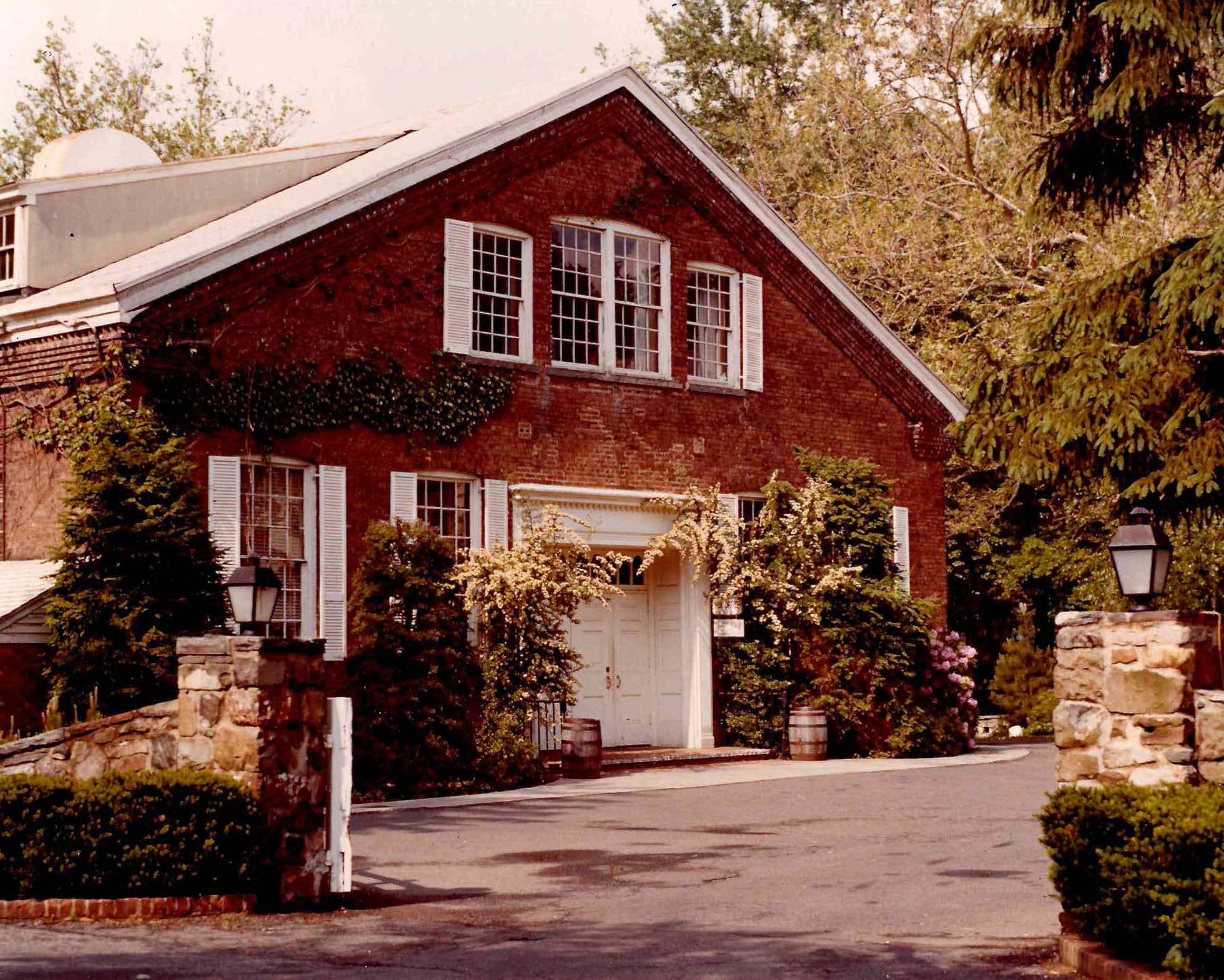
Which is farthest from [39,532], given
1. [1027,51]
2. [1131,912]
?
[1131,912]

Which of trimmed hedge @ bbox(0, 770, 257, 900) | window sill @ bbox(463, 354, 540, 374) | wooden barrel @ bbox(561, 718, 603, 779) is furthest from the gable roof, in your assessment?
trimmed hedge @ bbox(0, 770, 257, 900)

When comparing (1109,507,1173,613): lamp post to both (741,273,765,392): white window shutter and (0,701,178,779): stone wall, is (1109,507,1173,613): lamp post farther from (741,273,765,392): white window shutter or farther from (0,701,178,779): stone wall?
(741,273,765,392): white window shutter

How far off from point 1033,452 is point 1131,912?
316 inches

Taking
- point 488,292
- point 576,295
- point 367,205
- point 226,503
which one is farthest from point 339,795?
point 576,295

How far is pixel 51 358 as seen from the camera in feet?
59.3

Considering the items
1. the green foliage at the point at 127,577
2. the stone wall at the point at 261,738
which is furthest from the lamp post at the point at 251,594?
the green foliage at the point at 127,577

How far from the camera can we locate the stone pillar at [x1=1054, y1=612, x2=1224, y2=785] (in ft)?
30.0

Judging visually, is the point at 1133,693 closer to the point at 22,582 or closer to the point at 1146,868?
the point at 1146,868

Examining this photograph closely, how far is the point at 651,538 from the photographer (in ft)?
72.8

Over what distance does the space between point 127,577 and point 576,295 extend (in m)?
7.72

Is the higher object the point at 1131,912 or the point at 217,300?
the point at 217,300

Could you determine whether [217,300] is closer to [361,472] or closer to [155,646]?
[361,472]

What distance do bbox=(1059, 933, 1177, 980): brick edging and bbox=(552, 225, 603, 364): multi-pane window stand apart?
45.4ft

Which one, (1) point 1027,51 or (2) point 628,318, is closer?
(1) point 1027,51
